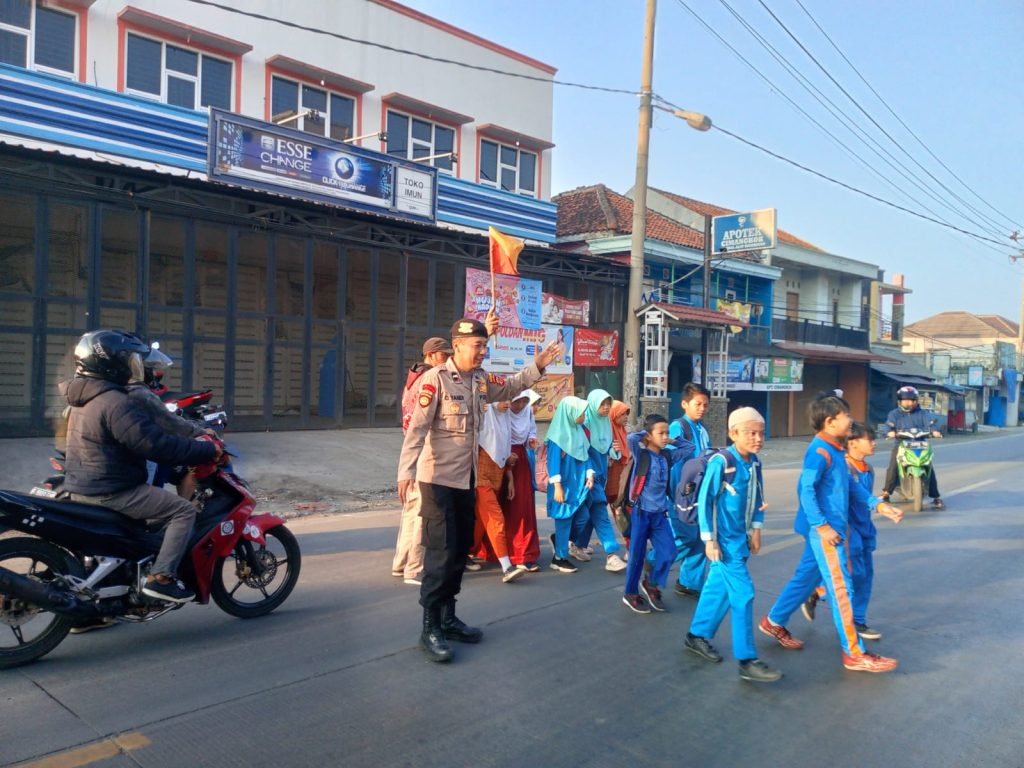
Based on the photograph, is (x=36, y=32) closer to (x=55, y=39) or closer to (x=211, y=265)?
(x=55, y=39)

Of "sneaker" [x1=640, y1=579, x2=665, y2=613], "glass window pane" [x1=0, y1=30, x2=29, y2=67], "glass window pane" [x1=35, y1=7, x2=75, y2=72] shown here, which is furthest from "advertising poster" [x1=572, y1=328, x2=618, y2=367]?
"sneaker" [x1=640, y1=579, x2=665, y2=613]

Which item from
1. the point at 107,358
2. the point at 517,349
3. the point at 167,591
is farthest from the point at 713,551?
the point at 517,349

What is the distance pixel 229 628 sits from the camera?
5.10 m

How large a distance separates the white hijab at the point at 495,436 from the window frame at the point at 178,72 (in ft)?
32.3

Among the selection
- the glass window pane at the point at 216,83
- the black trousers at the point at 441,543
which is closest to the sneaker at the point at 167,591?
the black trousers at the point at 441,543

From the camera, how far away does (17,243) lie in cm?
1159

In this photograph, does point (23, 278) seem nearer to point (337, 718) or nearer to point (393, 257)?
point (393, 257)

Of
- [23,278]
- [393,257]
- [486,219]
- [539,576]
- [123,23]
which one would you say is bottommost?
[539,576]

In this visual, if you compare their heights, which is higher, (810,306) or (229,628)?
(810,306)

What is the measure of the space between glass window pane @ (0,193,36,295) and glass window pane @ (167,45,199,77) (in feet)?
14.2

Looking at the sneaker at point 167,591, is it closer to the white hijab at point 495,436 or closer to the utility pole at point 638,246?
the white hijab at point 495,436

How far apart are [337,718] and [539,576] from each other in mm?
3123

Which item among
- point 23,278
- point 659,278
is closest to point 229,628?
Result: point 23,278

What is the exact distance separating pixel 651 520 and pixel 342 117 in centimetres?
1375
